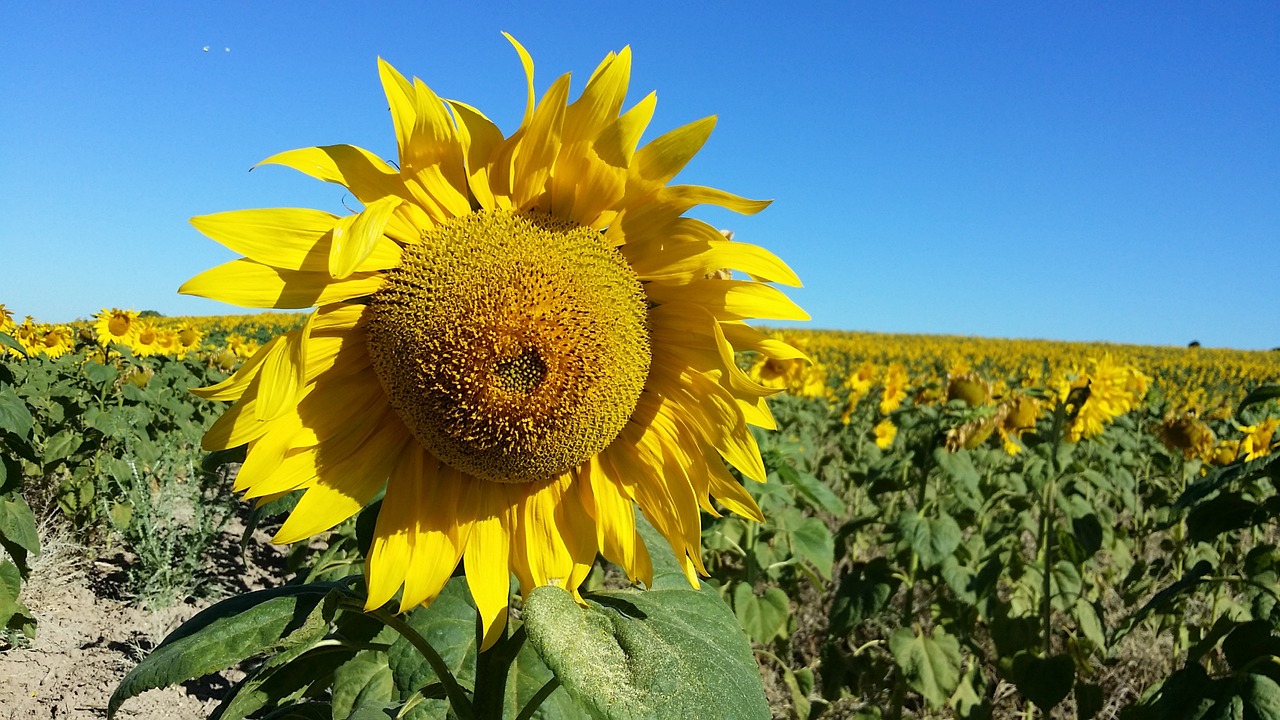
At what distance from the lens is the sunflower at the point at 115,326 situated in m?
8.52

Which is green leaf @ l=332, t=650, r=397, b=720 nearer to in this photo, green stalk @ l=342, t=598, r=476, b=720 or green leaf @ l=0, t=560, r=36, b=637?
green stalk @ l=342, t=598, r=476, b=720

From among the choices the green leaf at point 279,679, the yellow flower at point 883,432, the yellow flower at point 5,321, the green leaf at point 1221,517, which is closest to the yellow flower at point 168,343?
the yellow flower at point 5,321

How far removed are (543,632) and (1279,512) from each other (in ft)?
8.01

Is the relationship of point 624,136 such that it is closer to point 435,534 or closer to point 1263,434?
point 435,534

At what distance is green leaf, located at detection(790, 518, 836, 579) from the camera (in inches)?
141

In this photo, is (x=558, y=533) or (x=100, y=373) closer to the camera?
(x=558, y=533)

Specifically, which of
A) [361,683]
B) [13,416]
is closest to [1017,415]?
[361,683]

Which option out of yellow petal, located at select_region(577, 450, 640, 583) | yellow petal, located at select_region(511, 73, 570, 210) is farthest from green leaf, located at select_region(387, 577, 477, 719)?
yellow petal, located at select_region(511, 73, 570, 210)

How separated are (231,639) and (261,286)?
484mm

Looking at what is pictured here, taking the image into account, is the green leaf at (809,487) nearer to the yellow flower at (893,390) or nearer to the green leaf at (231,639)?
the green leaf at (231,639)

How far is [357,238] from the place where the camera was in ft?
3.32

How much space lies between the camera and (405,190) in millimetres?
1142

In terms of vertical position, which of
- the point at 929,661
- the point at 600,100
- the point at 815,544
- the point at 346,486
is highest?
the point at 600,100

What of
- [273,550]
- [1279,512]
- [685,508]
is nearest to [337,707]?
[685,508]
